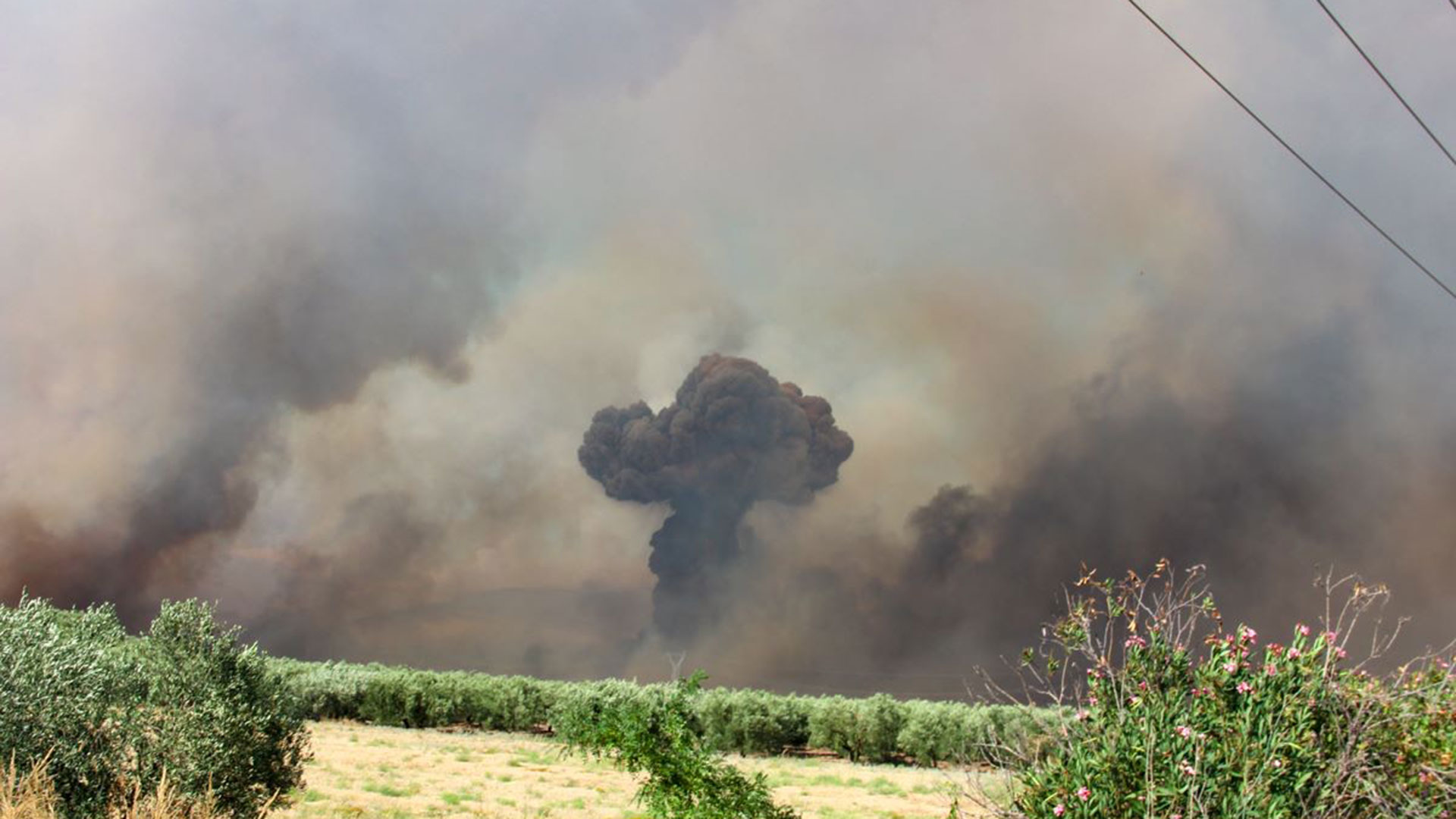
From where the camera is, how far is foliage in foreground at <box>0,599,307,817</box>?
12859 millimetres

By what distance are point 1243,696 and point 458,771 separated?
2638 cm

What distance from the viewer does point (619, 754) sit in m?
14.2

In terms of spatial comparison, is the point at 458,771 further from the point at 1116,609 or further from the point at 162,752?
the point at 1116,609

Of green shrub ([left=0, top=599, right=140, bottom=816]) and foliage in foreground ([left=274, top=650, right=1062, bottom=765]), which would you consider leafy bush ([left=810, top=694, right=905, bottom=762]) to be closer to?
foliage in foreground ([left=274, top=650, right=1062, bottom=765])

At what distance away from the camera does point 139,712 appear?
13961 millimetres

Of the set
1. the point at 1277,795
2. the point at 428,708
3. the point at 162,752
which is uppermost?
the point at 428,708

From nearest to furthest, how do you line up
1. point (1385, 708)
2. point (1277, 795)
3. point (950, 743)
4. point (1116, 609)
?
point (1277, 795), point (1385, 708), point (1116, 609), point (950, 743)

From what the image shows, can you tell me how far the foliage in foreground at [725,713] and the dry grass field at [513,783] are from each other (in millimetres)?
1524

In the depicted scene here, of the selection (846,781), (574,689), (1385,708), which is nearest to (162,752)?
(1385,708)

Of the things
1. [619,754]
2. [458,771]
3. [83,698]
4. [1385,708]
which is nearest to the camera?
[1385,708]

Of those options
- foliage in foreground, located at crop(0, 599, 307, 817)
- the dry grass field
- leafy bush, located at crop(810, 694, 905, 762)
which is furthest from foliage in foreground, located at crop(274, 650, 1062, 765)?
foliage in foreground, located at crop(0, 599, 307, 817)

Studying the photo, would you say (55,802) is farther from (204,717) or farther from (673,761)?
(673,761)

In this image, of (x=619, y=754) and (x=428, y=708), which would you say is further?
(x=428, y=708)

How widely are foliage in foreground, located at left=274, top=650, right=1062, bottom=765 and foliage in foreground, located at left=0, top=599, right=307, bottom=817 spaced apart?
68.7 ft
